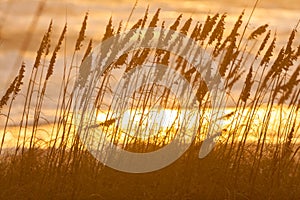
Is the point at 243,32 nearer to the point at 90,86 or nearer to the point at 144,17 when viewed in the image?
the point at 144,17

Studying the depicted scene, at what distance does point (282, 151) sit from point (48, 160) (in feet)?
4.62

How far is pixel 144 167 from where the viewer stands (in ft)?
12.3

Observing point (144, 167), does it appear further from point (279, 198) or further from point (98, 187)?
point (279, 198)

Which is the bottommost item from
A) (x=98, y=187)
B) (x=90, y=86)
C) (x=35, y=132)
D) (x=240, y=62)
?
(x=98, y=187)

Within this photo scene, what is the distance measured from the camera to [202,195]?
3.63 meters

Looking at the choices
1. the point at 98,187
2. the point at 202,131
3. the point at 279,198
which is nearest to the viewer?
the point at 98,187

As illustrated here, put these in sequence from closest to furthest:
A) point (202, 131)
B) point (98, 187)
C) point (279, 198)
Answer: point (98, 187) < point (279, 198) < point (202, 131)

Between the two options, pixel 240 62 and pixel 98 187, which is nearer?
pixel 98 187

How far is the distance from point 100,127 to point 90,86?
1.18ft

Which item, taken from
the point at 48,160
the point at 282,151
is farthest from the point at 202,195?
the point at 48,160

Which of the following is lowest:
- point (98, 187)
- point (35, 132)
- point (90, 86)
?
point (98, 187)

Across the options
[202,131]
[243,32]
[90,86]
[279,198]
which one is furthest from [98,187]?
[243,32]

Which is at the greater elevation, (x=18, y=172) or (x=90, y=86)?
(x=90, y=86)

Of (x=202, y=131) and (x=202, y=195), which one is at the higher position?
(x=202, y=131)
